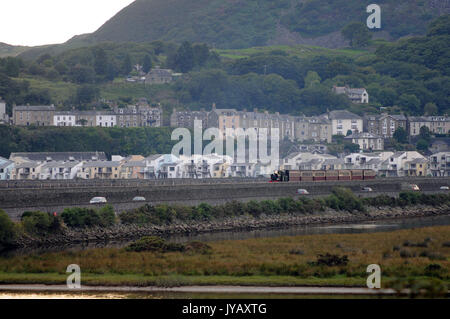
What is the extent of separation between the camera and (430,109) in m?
189

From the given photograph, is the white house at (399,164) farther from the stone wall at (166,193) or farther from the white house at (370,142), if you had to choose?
the stone wall at (166,193)

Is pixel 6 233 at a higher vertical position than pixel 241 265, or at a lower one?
higher

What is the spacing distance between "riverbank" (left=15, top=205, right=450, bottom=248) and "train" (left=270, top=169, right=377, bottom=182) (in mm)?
11120

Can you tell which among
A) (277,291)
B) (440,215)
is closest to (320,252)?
(277,291)

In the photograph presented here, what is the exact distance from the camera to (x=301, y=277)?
41.4 m

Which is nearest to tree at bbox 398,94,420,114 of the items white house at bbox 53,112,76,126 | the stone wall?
white house at bbox 53,112,76,126

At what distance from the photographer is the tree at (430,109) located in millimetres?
188688

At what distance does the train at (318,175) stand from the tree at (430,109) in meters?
91.6

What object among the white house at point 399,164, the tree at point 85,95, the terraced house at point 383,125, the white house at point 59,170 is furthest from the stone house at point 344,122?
the white house at point 59,170

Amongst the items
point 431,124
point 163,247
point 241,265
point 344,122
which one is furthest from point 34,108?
point 241,265

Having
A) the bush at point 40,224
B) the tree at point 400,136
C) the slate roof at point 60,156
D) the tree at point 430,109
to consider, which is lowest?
the bush at point 40,224

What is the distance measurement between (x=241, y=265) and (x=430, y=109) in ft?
504

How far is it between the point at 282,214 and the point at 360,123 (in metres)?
94.9

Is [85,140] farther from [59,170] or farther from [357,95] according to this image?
[357,95]
